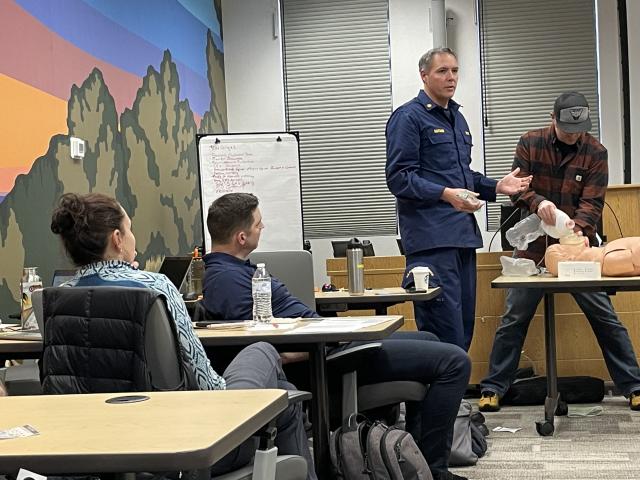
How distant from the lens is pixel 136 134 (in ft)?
19.2

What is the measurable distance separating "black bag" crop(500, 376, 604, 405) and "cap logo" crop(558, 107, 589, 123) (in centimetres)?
146

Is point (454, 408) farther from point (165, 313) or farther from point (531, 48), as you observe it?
point (531, 48)

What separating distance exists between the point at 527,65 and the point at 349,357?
534cm

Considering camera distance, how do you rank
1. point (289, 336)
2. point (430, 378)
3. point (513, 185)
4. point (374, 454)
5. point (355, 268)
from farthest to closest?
point (513, 185) < point (355, 268) < point (430, 378) < point (374, 454) < point (289, 336)

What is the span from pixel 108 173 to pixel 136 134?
53 cm

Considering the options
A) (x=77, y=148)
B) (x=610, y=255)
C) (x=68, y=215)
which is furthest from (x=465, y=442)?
(x=77, y=148)

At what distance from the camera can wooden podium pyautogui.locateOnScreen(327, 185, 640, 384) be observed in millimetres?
5566

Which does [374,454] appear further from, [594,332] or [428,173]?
[594,332]

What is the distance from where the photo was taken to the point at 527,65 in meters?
7.89

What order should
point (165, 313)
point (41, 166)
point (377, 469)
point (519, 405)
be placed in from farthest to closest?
point (519, 405) < point (41, 166) < point (377, 469) < point (165, 313)

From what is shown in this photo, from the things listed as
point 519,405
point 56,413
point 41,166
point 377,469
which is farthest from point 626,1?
point 56,413

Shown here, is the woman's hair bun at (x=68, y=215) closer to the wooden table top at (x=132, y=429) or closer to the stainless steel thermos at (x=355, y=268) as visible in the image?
the wooden table top at (x=132, y=429)

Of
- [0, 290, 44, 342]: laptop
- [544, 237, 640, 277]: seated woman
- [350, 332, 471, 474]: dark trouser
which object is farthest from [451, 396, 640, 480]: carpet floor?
[0, 290, 44, 342]: laptop

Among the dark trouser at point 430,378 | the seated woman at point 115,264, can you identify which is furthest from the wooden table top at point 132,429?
the dark trouser at point 430,378
